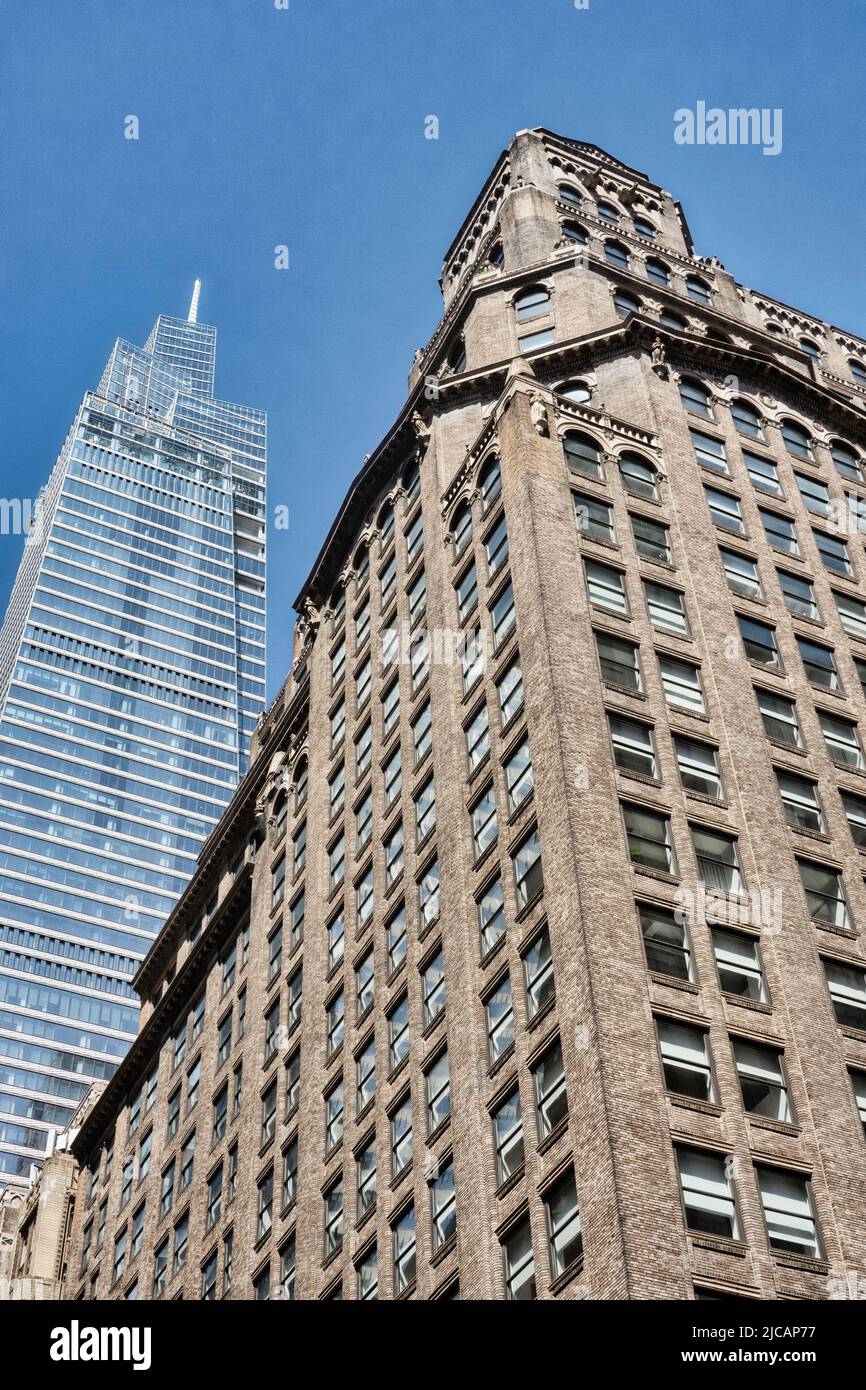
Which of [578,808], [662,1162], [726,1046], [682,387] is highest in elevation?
[682,387]

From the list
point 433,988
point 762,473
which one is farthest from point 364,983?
point 762,473

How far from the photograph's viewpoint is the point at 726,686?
173ft

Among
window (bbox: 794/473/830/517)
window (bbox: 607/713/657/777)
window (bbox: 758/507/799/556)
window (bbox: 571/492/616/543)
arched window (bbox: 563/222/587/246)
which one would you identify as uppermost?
arched window (bbox: 563/222/587/246)

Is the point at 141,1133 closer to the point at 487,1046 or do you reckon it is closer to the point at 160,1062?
the point at 160,1062

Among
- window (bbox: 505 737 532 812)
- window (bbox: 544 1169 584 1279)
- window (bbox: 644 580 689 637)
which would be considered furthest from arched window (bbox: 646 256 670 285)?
window (bbox: 544 1169 584 1279)

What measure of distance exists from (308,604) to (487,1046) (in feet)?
117

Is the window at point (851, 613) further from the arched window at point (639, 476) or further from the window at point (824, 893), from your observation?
the window at point (824, 893)

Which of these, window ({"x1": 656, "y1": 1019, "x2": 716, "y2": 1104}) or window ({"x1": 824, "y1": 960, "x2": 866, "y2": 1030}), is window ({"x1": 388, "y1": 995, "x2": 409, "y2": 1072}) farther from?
window ({"x1": 824, "y1": 960, "x2": 866, "y2": 1030})

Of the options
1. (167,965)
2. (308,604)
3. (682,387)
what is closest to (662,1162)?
(682,387)

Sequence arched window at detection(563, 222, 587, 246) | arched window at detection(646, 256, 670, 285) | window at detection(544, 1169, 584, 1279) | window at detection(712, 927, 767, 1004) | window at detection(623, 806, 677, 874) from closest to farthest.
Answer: window at detection(544, 1169, 584, 1279) → window at detection(712, 927, 767, 1004) → window at detection(623, 806, 677, 874) → arched window at detection(646, 256, 670, 285) → arched window at detection(563, 222, 587, 246)

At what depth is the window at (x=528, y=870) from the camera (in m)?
46.1

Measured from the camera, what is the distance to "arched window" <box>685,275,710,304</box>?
80250 millimetres

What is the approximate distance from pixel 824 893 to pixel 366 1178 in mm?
14606

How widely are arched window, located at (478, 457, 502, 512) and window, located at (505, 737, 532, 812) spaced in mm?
12571
